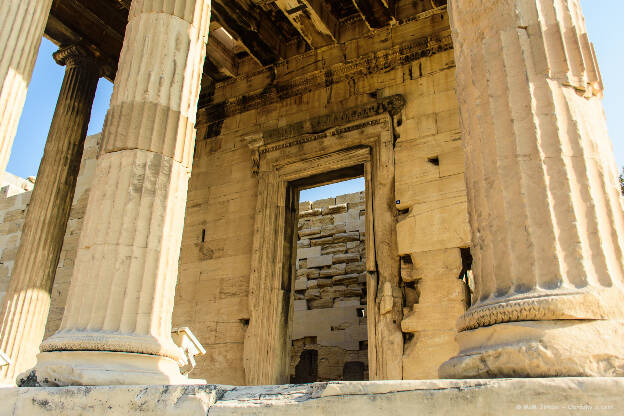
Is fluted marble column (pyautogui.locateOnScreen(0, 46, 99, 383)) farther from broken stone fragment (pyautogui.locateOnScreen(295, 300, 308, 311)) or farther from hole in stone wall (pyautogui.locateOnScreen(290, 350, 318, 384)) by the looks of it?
broken stone fragment (pyautogui.locateOnScreen(295, 300, 308, 311))

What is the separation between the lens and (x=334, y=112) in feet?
31.1

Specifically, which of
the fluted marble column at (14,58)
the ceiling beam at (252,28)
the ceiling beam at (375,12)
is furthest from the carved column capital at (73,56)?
the ceiling beam at (375,12)

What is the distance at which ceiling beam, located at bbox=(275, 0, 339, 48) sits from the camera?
9.46 meters

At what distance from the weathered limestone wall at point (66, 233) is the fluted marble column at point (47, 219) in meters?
2.56

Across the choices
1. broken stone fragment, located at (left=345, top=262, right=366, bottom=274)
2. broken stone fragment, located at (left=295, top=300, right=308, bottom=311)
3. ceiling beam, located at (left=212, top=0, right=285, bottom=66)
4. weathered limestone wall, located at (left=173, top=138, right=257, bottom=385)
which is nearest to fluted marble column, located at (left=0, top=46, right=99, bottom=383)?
weathered limestone wall, located at (left=173, top=138, right=257, bottom=385)

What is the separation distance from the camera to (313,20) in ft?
31.9

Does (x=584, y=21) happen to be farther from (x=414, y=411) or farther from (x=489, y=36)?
(x=414, y=411)

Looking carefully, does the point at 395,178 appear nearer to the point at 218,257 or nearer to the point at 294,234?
the point at 294,234

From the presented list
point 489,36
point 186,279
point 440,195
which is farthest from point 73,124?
point 489,36

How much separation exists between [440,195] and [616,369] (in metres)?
5.30

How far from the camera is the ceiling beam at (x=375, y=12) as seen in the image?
9352 millimetres

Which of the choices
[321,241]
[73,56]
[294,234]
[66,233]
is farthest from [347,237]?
[73,56]

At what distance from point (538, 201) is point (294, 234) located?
643cm

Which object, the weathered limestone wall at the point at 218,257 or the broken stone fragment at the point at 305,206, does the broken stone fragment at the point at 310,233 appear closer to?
the broken stone fragment at the point at 305,206
